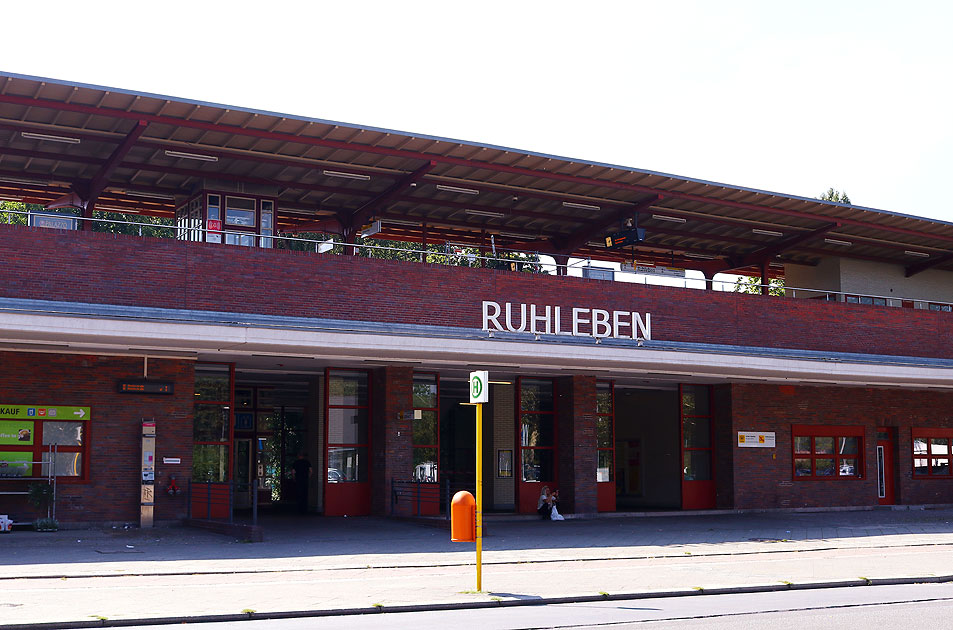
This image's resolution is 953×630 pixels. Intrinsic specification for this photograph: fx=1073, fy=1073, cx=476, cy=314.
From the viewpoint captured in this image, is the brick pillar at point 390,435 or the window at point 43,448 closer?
the window at point 43,448

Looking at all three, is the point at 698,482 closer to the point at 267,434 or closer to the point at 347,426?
the point at 347,426

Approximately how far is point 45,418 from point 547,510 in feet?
38.3

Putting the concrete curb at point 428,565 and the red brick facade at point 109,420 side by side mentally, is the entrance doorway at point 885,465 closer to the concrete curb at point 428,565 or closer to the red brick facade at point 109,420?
the concrete curb at point 428,565

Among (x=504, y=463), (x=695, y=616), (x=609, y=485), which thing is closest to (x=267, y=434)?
(x=504, y=463)

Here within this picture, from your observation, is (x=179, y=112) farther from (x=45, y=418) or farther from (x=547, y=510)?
(x=547, y=510)

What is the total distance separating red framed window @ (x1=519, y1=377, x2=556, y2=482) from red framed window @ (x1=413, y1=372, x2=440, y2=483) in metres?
2.41

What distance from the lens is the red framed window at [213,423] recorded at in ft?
73.5

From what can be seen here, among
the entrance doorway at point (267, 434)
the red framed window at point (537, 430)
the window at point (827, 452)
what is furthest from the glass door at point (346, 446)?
the window at point (827, 452)

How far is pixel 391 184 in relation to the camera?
2580cm

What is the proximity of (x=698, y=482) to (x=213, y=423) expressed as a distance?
→ 13.7m

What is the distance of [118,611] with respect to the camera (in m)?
11.7

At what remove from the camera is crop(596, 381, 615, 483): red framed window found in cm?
2783

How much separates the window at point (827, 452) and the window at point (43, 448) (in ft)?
62.4

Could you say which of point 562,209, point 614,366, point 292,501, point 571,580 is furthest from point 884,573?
point 292,501
